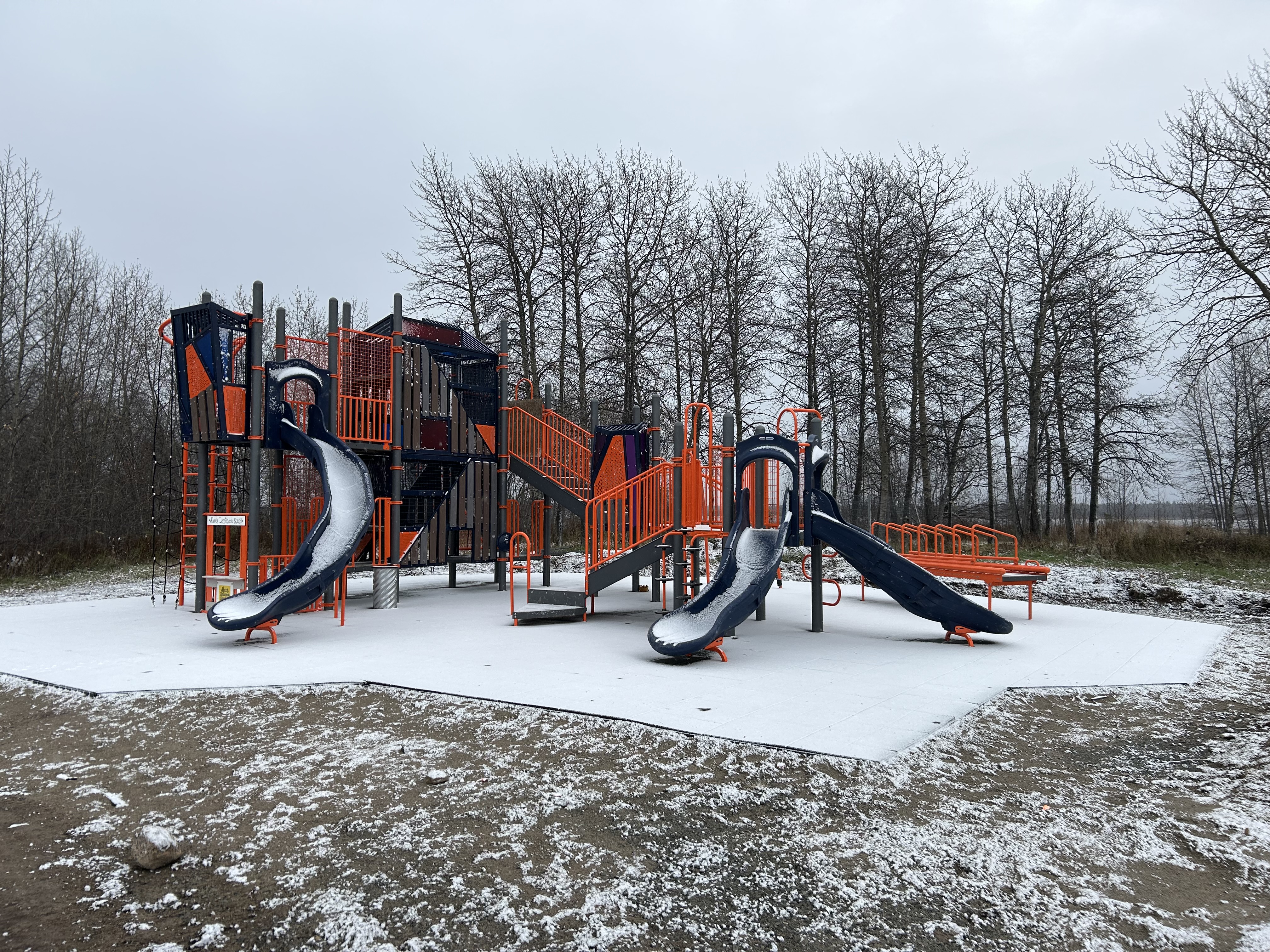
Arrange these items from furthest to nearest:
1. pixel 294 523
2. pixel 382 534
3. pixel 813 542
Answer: pixel 294 523 < pixel 382 534 < pixel 813 542

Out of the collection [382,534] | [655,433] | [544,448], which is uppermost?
[655,433]

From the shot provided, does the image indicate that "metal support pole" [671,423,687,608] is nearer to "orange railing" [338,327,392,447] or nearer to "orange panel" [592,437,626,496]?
"orange panel" [592,437,626,496]

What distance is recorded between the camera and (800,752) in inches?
187

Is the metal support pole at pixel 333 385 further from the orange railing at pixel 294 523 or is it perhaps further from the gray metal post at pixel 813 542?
the gray metal post at pixel 813 542

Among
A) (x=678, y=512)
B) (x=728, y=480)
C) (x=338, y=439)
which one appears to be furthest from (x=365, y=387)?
(x=728, y=480)

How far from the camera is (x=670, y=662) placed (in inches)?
304

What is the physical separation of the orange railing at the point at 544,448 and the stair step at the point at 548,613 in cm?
388

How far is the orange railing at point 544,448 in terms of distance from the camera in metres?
14.6

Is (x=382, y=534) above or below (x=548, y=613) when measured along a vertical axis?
above

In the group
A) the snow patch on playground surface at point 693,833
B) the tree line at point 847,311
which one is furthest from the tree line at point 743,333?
the snow patch on playground surface at point 693,833

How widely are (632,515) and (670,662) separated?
2.69 metres

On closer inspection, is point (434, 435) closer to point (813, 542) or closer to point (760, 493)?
point (760, 493)

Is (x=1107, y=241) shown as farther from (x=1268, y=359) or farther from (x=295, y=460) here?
(x=295, y=460)

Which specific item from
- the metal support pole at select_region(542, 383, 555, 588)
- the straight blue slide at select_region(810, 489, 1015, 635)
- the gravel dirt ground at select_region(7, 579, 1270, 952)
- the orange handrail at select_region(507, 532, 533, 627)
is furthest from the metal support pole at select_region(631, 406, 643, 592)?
the gravel dirt ground at select_region(7, 579, 1270, 952)
